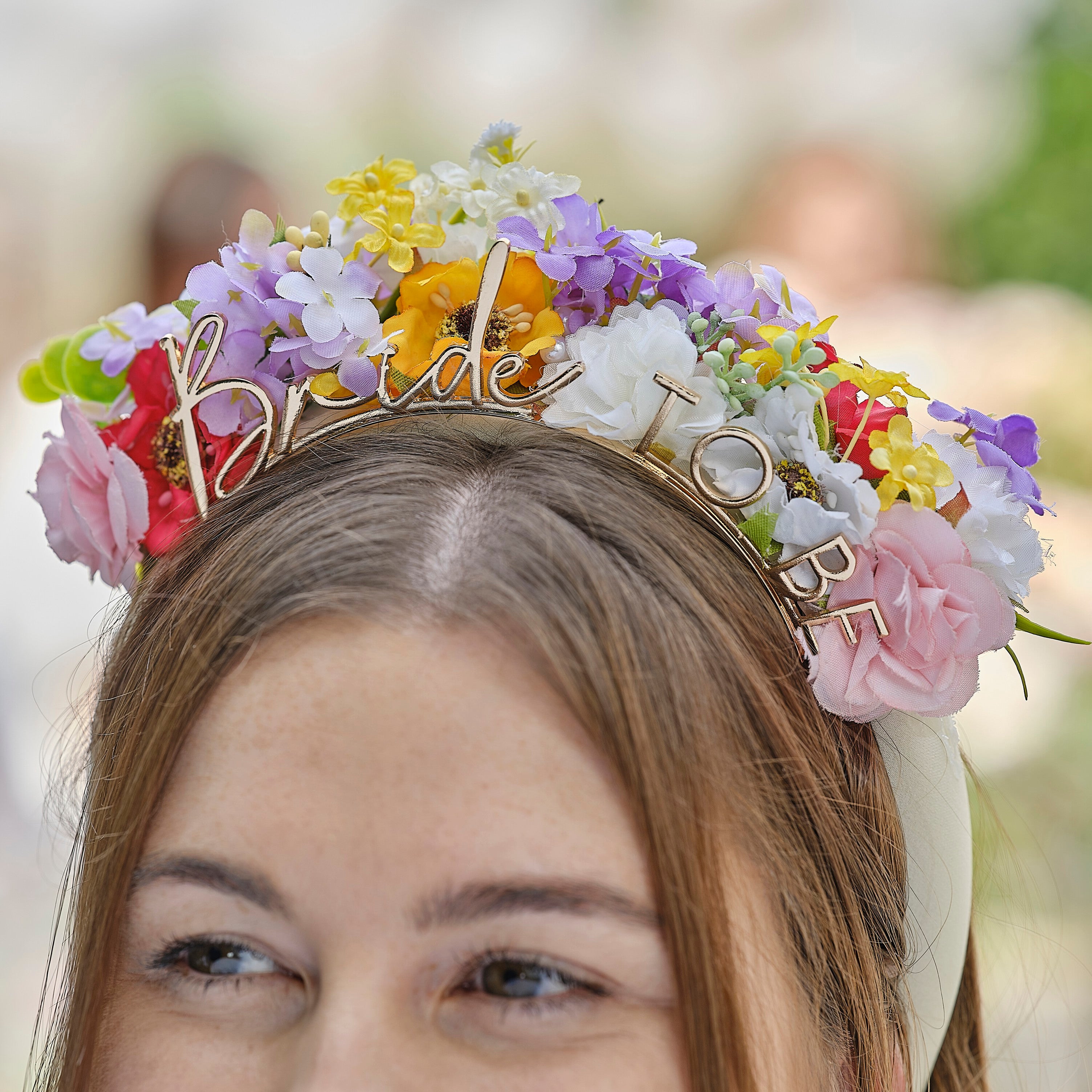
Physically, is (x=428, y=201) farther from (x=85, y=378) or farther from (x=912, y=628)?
(x=912, y=628)

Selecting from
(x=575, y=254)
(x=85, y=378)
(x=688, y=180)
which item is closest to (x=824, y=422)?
(x=575, y=254)

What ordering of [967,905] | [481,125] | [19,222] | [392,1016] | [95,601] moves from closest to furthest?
[392,1016]
[967,905]
[95,601]
[19,222]
[481,125]

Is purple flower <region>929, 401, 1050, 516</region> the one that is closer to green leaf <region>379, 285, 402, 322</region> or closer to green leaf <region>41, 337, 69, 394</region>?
green leaf <region>379, 285, 402, 322</region>

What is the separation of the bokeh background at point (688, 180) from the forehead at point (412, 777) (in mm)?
1679

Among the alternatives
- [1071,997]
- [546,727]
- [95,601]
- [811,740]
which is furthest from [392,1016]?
[1071,997]

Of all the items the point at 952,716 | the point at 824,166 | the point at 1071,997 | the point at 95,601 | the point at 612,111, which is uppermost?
the point at 612,111

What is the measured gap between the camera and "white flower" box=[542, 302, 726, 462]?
0.85m

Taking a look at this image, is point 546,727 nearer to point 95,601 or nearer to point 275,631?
point 275,631

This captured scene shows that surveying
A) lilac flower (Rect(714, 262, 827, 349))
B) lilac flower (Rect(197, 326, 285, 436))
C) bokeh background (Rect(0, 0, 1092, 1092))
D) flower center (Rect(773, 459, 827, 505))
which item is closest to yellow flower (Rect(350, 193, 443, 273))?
lilac flower (Rect(197, 326, 285, 436))

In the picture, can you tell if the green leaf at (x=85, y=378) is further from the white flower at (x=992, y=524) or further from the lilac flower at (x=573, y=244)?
the white flower at (x=992, y=524)

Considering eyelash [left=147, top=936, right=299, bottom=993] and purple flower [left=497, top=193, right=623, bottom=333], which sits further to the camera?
purple flower [left=497, top=193, right=623, bottom=333]

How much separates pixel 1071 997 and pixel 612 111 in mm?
2706

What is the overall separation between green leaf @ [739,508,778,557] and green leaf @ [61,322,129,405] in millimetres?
607

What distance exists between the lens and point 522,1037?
0.73 metres
